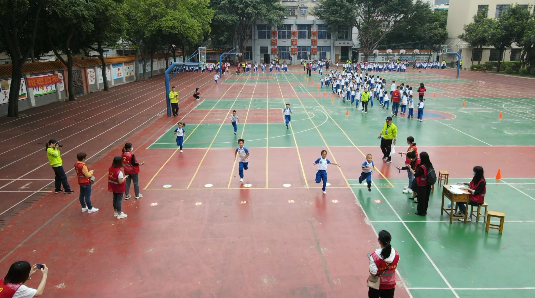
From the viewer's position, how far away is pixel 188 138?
17.0 metres

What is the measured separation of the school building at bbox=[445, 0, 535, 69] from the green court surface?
27577mm

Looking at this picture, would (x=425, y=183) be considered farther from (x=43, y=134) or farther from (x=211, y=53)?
(x=211, y=53)

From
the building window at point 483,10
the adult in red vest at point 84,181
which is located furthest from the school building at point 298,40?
the adult in red vest at point 84,181

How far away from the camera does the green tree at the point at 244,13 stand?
5866 centimetres

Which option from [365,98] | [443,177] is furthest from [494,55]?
[443,177]

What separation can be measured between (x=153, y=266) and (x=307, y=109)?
59.5ft

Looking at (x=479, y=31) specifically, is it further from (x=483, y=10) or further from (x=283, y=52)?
(x=283, y=52)

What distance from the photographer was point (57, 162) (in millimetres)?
10039

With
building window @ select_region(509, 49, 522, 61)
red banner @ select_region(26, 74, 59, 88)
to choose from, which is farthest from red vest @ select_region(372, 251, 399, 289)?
building window @ select_region(509, 49, 522, 61)

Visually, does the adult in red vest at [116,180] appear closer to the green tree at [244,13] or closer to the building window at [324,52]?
the green tree at [244,13]

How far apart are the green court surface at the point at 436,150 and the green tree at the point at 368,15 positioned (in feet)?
104

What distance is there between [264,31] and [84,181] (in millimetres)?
66750

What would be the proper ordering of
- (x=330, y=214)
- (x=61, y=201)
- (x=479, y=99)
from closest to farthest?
(x=330, y=214)
(x=61, y=201)
(x=479, y=99)

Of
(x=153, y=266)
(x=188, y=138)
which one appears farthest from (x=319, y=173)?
(x=188, y=138)
